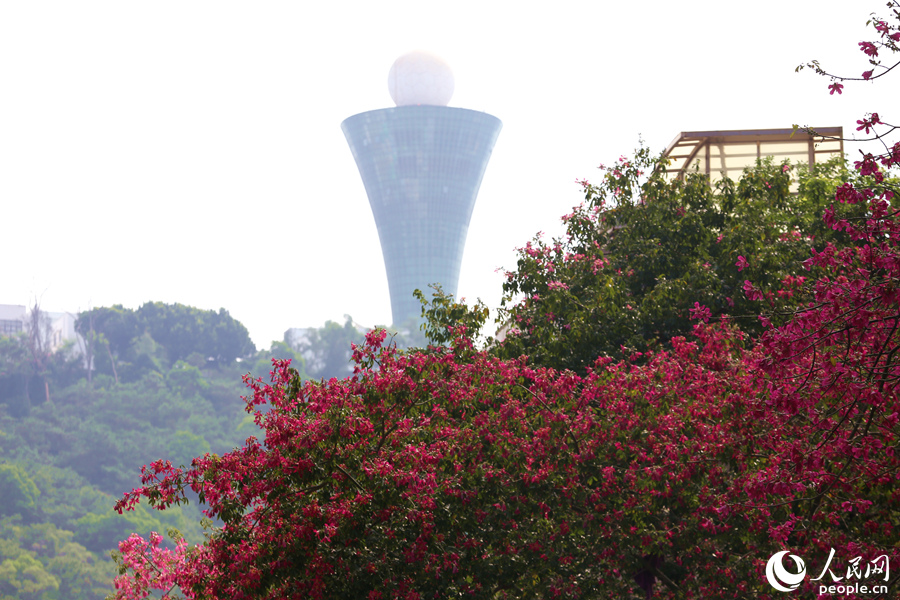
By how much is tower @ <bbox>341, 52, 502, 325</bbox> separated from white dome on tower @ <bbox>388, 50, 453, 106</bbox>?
16 centimetres

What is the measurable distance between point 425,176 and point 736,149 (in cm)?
11300

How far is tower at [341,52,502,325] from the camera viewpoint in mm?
146500

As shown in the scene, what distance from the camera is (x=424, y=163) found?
484ft

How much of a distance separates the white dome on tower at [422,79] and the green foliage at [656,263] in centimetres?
12872

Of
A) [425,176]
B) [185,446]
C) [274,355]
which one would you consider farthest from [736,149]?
[274,355]

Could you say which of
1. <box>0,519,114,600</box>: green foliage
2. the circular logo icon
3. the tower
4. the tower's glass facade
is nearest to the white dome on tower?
the tower

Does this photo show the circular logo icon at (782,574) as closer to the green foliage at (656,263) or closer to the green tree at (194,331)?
the green foliage at (656,263)

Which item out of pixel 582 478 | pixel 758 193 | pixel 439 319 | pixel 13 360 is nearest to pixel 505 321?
pixel 439 319

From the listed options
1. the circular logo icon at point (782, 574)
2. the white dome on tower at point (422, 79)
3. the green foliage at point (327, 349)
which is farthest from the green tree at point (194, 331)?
the circular logo icon at point (782, 574)

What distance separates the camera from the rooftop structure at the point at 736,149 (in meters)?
35.2

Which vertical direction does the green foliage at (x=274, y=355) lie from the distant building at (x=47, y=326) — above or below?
below

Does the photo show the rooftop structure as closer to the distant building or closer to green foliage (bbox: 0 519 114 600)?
green foliage (bbox: 0 519 114 600)

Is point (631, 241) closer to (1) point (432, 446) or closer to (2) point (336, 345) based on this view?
(1) point (432, 446)

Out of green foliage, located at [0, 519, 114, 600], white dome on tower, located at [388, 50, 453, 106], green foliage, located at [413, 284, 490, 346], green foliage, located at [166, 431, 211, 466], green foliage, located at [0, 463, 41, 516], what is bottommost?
green foliage, located at [0, 519, 114, 600]
